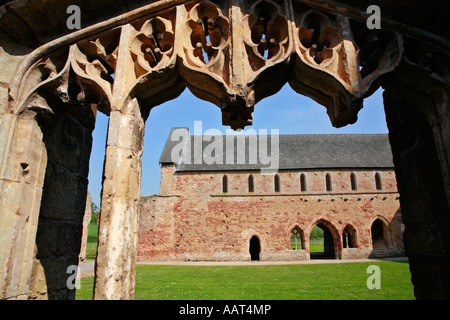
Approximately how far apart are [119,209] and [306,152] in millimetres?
24946

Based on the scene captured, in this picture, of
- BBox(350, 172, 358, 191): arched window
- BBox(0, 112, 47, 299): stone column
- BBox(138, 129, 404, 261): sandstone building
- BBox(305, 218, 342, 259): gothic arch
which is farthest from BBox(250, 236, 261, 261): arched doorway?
BBox(0, 112, 47, 299): stone column

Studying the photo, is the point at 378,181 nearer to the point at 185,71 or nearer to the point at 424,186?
the point at 424,186

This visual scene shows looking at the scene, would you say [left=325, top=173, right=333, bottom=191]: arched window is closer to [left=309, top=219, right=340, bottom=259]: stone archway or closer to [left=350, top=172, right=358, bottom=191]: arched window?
[left=350, top=172, right=358, bottom=191]: arched window

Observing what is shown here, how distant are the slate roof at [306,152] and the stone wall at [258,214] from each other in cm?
69

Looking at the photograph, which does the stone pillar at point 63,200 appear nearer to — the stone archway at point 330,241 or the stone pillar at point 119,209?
the stone pillar at point 119,209

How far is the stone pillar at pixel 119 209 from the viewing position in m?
1.89

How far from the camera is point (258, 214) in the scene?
→ 892 inches

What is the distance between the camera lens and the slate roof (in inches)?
945

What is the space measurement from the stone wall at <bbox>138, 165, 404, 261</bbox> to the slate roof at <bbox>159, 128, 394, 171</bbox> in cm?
69

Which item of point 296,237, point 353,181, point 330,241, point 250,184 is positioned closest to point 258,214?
point 250,184

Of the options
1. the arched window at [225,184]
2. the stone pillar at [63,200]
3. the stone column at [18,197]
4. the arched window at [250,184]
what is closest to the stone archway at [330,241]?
the arched window at [250,184]

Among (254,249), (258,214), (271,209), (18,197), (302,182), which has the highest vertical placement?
(302,182)
